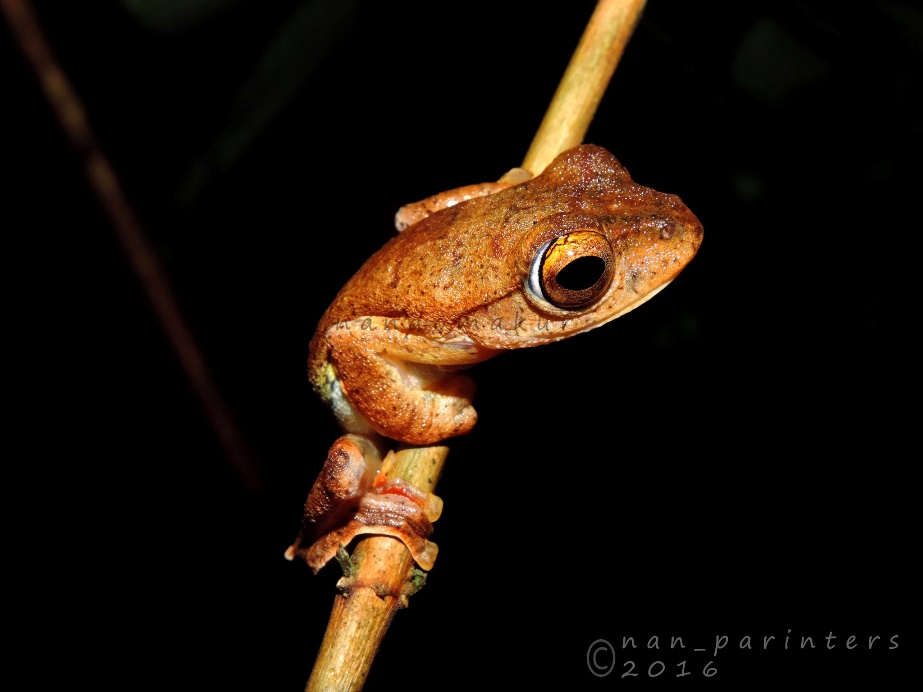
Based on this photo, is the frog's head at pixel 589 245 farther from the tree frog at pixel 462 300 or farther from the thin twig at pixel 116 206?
the thin twig at pixel 116 206

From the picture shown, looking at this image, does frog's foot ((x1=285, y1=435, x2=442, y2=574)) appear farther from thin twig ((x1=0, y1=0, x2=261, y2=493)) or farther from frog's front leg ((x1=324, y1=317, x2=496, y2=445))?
thin twig ((x1=0, y1=0, x2=261, y2=493))

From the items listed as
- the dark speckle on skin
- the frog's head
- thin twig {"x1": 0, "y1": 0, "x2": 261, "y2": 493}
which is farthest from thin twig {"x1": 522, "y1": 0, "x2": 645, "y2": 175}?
thin twig {"x1": 0, "y1": 0, "x2": 261, "y2": 493}

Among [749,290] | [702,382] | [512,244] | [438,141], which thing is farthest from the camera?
[438,141]

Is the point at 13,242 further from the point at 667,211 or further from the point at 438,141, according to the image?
the point at 667,211

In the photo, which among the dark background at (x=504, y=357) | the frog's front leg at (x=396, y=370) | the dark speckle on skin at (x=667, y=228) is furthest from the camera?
the dark background at (x=504, y=357)

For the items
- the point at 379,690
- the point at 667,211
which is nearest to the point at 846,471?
the point at 667,211

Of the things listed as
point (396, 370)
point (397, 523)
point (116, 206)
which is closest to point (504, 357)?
point (396, 370)

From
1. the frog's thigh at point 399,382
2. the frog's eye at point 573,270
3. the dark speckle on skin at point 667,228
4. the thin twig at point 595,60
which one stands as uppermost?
the thin twig at point 595,60

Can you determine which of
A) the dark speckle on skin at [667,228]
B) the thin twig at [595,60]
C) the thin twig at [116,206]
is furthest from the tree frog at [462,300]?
the thin twig at [116,206]
